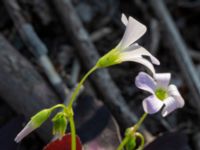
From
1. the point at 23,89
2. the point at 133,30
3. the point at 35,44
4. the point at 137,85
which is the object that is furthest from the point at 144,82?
the point at 35,44

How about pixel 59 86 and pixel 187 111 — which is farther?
pixel 187 111

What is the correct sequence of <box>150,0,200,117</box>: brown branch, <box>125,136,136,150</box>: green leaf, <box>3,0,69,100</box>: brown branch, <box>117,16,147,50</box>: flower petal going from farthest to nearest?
<box>150,0,200,117</box>: brown branch < <box>3,0,69,100</box>: brown branch < <box>125,136,136,150</box>: green leaf < <box>117,16,147,50</box>: flower petal

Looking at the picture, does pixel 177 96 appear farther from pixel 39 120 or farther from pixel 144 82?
pixel 39 120

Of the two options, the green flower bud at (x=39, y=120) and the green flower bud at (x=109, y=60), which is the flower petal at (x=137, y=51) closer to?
the green flower bud at (x=109, y=60)

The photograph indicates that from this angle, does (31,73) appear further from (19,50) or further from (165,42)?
(165,42)

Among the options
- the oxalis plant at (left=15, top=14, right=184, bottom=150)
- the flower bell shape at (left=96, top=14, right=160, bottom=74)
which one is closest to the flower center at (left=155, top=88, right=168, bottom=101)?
the oxalis plant at (left=15, top=14, right=184, bottom=150)

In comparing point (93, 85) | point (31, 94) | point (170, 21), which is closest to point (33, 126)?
point (31, 94)

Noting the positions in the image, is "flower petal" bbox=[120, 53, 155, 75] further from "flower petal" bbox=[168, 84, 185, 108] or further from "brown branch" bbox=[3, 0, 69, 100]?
"brown branch" bbox=[3, 0, 69, 100]
